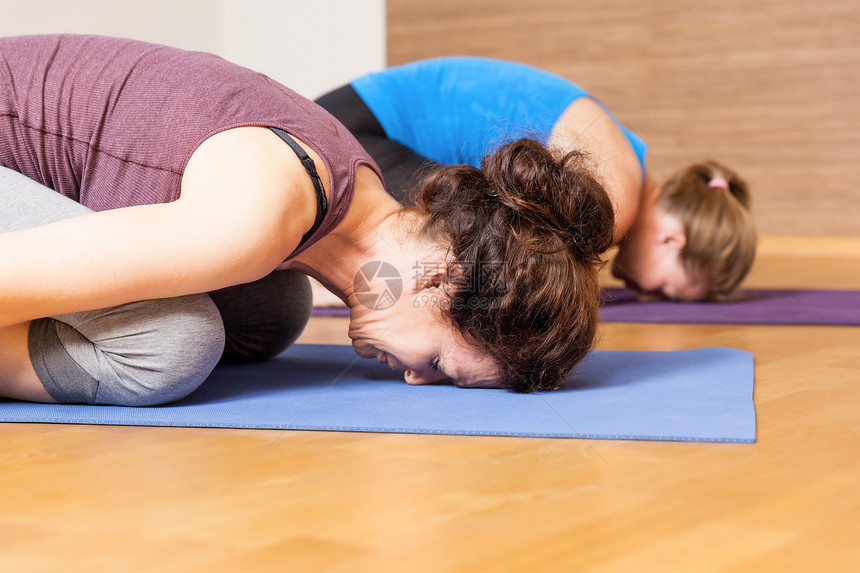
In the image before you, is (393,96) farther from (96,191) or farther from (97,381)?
(97,381)

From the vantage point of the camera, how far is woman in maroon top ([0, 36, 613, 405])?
1.01 metres

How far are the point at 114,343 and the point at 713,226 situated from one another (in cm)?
167

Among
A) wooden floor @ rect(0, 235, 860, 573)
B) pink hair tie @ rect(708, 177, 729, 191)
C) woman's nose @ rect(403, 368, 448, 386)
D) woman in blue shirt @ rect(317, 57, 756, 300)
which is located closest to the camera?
wooden floor @ rect(0, 235, 860, 573)

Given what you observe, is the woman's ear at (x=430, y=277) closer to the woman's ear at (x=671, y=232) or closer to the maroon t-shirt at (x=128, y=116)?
the maroon t-shirt at (x=128, y=116)

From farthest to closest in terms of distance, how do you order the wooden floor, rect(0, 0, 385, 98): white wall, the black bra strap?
rect(0, 0, 385, 98): white wall < the black bra strap < the wooden floor

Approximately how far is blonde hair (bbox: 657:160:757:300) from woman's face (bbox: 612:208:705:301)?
2 cm

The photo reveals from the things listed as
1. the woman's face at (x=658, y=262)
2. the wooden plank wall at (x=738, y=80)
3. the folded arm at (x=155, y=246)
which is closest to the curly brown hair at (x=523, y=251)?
the folded arm at (x=155, y=246)

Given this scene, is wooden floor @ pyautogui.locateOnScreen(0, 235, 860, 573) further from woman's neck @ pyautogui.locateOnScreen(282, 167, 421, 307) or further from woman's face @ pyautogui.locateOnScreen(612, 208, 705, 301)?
woman's face @ pyautogui.locateOnScreen(612, 208, 705, 301)

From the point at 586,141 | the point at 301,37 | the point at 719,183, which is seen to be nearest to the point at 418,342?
the point at 586,141

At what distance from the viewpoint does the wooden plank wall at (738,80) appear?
443 centimetres

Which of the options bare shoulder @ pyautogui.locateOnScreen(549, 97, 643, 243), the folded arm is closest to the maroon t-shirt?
the folded arm

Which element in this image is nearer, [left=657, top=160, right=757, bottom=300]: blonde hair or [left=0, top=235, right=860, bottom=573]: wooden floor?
[left=0, top=235, right=860, bottom=573]: wooden floor

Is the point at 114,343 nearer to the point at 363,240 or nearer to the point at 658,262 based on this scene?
the point at 363,240

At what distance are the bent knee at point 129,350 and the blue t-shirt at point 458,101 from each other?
1.00 m
